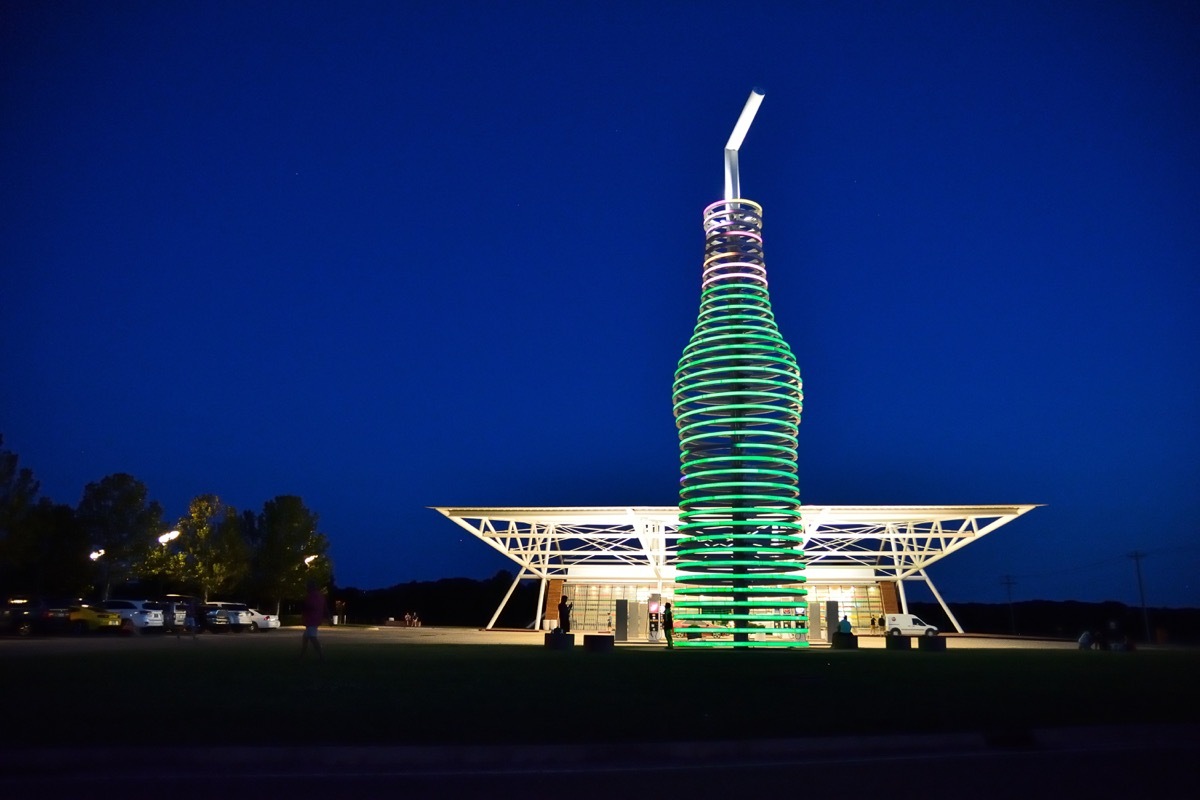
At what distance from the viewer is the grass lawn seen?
408 inches

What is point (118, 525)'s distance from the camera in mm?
69375

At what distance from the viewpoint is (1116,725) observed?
1121cm

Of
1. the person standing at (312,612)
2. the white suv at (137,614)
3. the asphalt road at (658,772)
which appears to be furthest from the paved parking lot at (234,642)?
the asphalt road at (658,772)

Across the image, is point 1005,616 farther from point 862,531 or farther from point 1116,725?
point 1116,725

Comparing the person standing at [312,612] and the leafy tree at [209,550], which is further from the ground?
the leafy tree at [209,550]

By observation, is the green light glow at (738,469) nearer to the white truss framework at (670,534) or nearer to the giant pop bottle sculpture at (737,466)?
the giant pop bottle sculpture at (737,466)

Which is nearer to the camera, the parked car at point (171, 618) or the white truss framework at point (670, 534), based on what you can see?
the parked car at point (171, 618)

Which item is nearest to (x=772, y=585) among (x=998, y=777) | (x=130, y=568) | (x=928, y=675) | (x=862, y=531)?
(x=928, y=675)

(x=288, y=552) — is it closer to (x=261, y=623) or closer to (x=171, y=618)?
(x=261, y=623)

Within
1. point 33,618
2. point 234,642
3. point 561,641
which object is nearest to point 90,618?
point 33,618

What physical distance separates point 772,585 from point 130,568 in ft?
178

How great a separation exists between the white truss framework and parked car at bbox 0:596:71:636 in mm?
17041

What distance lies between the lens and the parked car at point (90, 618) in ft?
140

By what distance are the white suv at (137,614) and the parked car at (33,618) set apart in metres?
2.18
